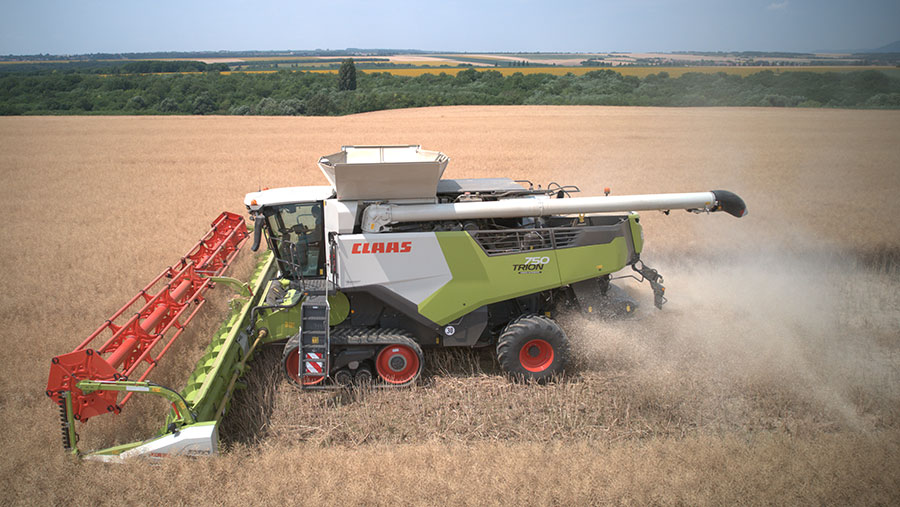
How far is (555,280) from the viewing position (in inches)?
222

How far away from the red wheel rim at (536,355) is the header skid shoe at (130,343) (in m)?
3.71

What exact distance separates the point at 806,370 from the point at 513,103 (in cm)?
3868

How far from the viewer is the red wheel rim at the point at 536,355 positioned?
5676mm

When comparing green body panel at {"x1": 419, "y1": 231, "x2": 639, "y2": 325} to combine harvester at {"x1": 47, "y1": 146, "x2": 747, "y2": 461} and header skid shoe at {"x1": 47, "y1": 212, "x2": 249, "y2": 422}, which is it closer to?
combine harvester at {"x1": 47, "y1": 146, "x2": 747, "y2": 461}

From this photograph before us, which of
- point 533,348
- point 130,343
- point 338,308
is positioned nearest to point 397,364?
point 338,308

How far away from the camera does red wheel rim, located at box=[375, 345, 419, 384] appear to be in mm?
5555

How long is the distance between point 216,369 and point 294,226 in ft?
5.58

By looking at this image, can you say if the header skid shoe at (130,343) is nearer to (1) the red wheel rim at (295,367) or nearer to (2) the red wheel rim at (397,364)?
(1) the red wheel rim at (295,367)

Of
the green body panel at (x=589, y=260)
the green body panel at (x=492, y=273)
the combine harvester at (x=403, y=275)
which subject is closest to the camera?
the combine harvester at (x=403, y=275)

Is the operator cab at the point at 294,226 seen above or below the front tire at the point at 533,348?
above

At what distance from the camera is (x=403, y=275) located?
5.41 meters

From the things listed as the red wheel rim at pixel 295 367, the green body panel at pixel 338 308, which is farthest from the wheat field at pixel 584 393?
the green body panel at pixel 338 308

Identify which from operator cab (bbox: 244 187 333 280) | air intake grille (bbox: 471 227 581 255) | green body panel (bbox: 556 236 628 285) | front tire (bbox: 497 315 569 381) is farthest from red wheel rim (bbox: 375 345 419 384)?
green body panel (bbox: 556 236 628 285)

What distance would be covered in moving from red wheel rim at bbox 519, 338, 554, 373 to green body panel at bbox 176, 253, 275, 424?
10.1 feet
